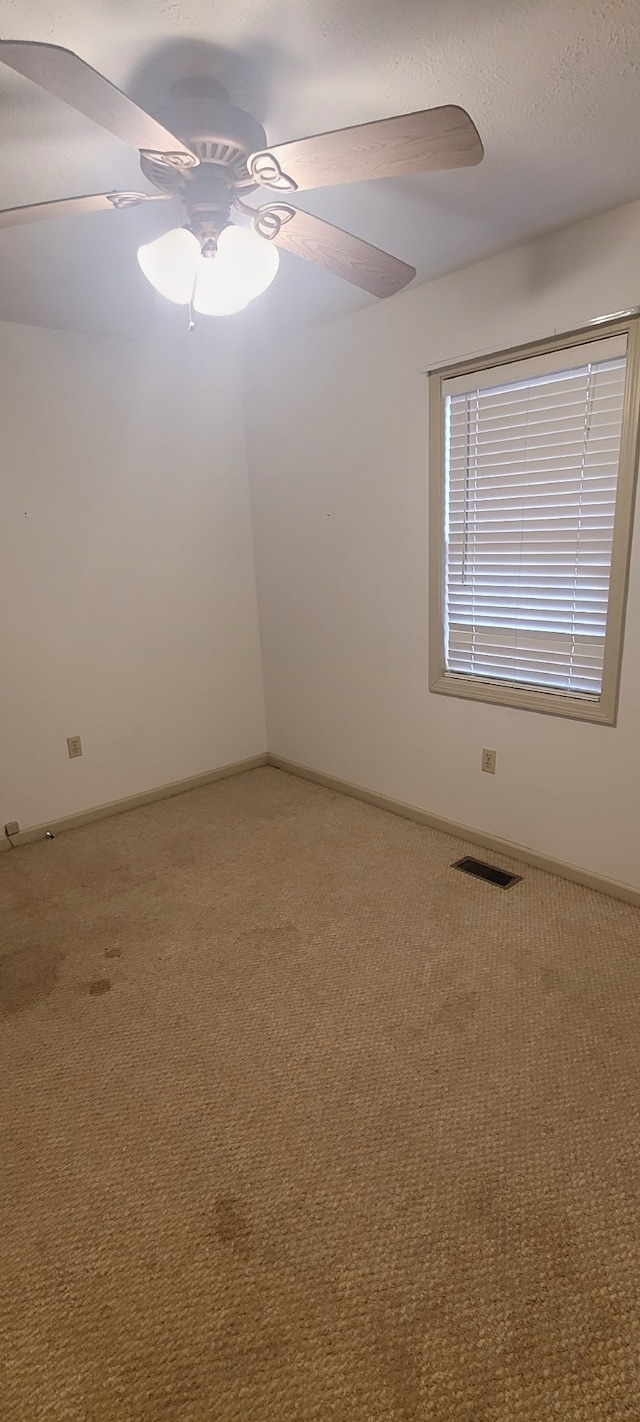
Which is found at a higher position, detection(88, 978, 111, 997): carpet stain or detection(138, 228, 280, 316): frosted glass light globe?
detection(138, 228, 280, 316): frosted glass light globe

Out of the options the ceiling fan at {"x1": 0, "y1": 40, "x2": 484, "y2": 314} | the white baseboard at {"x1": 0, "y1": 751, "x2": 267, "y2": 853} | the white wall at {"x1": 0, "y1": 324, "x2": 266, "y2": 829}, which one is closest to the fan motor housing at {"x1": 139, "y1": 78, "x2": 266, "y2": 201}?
the ceiling fan at {"x1": 0, "y1": 40, "x2": 484, "y2": 314}

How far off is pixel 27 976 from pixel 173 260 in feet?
7.00

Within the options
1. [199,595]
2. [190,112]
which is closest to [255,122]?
[190,112]

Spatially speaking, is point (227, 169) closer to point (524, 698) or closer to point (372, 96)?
point (372, 96)

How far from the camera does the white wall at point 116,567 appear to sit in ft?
9.44

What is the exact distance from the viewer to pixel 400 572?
9.51 feet

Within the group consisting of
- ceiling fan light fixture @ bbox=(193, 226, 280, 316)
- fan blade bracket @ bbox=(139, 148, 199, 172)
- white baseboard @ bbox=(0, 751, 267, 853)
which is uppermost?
fan blade bracket @ bbox=(139, 148, 199, 172)

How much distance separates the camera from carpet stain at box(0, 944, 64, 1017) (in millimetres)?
2045

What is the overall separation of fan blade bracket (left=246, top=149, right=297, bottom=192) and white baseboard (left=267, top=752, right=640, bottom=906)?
2.34m

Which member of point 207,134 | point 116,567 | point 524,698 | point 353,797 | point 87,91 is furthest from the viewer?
point 353,797

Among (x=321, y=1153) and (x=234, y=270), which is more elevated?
(x=234, y=270)

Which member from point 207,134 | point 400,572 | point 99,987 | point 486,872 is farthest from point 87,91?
point 486,872

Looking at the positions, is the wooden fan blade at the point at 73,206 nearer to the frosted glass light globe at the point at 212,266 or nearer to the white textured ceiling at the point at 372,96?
the frosted glass light globe at the point at 212,266

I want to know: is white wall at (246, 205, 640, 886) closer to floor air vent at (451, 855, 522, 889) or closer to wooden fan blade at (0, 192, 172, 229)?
floor air vent at (451, 855, 522, 889)
